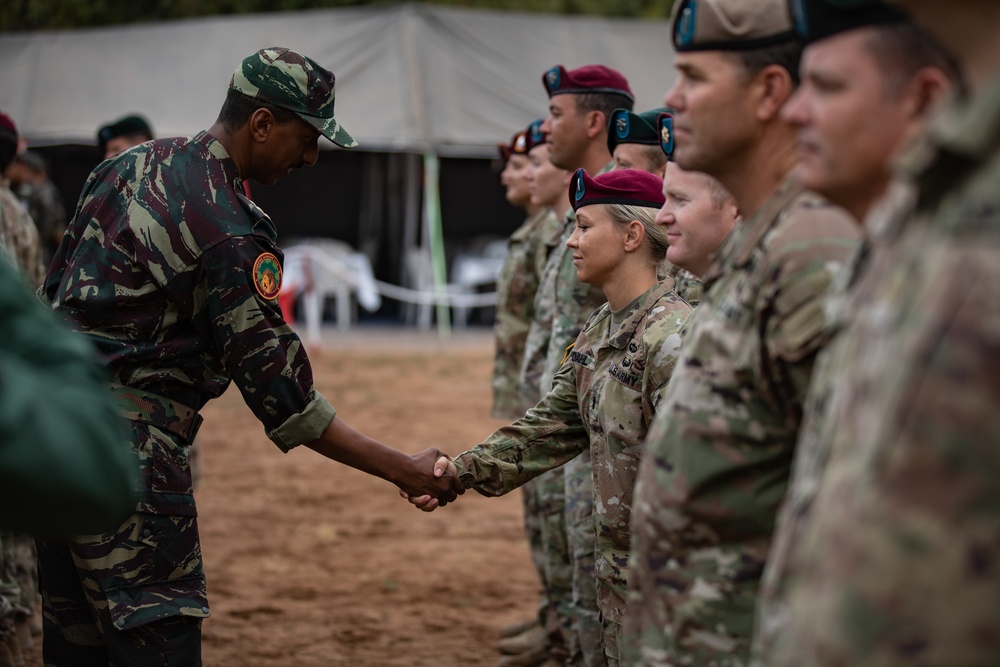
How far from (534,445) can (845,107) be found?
2319mm

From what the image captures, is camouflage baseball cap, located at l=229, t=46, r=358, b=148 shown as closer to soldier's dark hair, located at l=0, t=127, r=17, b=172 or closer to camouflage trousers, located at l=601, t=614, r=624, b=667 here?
camouflage trousers, located at l=601, t=614, r=624, b=667

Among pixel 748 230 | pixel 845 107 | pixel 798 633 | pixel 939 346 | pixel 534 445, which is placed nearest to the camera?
pixel 939 346

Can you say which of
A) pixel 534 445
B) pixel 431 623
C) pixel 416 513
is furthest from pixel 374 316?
pixel 534 445

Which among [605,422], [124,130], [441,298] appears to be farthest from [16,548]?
[441,298]

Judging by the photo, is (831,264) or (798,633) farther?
(831,264)

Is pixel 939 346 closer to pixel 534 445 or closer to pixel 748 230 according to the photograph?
pixel 748 230

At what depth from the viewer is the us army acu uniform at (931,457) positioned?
4.26 feet

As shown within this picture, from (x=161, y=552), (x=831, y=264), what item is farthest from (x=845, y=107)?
(x=161, y=552)

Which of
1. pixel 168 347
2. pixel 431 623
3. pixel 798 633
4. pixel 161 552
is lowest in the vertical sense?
pixel 431 623

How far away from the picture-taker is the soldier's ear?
368 centimetres

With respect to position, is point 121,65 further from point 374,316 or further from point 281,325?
point 281,325

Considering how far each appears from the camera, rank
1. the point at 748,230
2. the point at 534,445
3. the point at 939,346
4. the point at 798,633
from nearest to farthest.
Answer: the point at 939,346
the point at 798,633
the point at 748,230
the point at 534,445

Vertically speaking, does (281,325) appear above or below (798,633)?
above

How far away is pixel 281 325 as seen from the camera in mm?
3582
